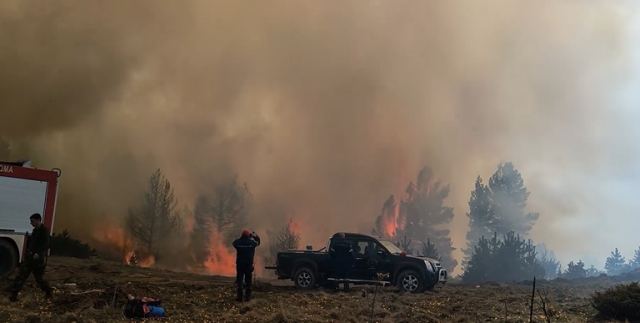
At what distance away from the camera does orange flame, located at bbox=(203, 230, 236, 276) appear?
158 feet

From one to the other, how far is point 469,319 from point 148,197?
134 ft

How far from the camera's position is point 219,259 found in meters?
48.5

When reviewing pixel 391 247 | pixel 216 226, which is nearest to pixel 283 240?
pixel 216 226

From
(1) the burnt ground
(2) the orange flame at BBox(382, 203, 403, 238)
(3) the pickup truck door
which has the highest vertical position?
(2) the orange flame at BBox(382, 203, 403, 238)

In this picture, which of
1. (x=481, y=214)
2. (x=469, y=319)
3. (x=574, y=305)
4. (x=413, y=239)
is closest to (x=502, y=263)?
Result: (x=481, y=214)

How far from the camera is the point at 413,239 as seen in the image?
183 ft

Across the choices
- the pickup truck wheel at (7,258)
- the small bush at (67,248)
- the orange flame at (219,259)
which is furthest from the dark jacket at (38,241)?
the orange flame at (219,259)

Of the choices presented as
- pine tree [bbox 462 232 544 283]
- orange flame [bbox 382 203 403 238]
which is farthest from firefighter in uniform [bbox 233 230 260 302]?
orange flame [bbox 382 203 403 238]

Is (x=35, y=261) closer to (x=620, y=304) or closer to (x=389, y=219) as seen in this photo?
(x=620, y=304)

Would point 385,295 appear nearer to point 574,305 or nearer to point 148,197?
point 574,305

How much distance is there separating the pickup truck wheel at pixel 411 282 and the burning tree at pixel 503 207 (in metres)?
34.7

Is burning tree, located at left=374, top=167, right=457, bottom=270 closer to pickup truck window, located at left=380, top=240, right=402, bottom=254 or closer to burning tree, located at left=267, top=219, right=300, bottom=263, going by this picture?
burning tree, located at left=267, top=219, right=300, bottom=263

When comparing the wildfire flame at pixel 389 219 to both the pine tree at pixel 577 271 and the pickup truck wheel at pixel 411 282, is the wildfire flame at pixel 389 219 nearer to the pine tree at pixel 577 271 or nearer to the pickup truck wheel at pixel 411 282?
the pine tree at pixel 577 271

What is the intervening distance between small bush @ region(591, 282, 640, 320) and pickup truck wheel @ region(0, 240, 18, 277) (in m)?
15.1
